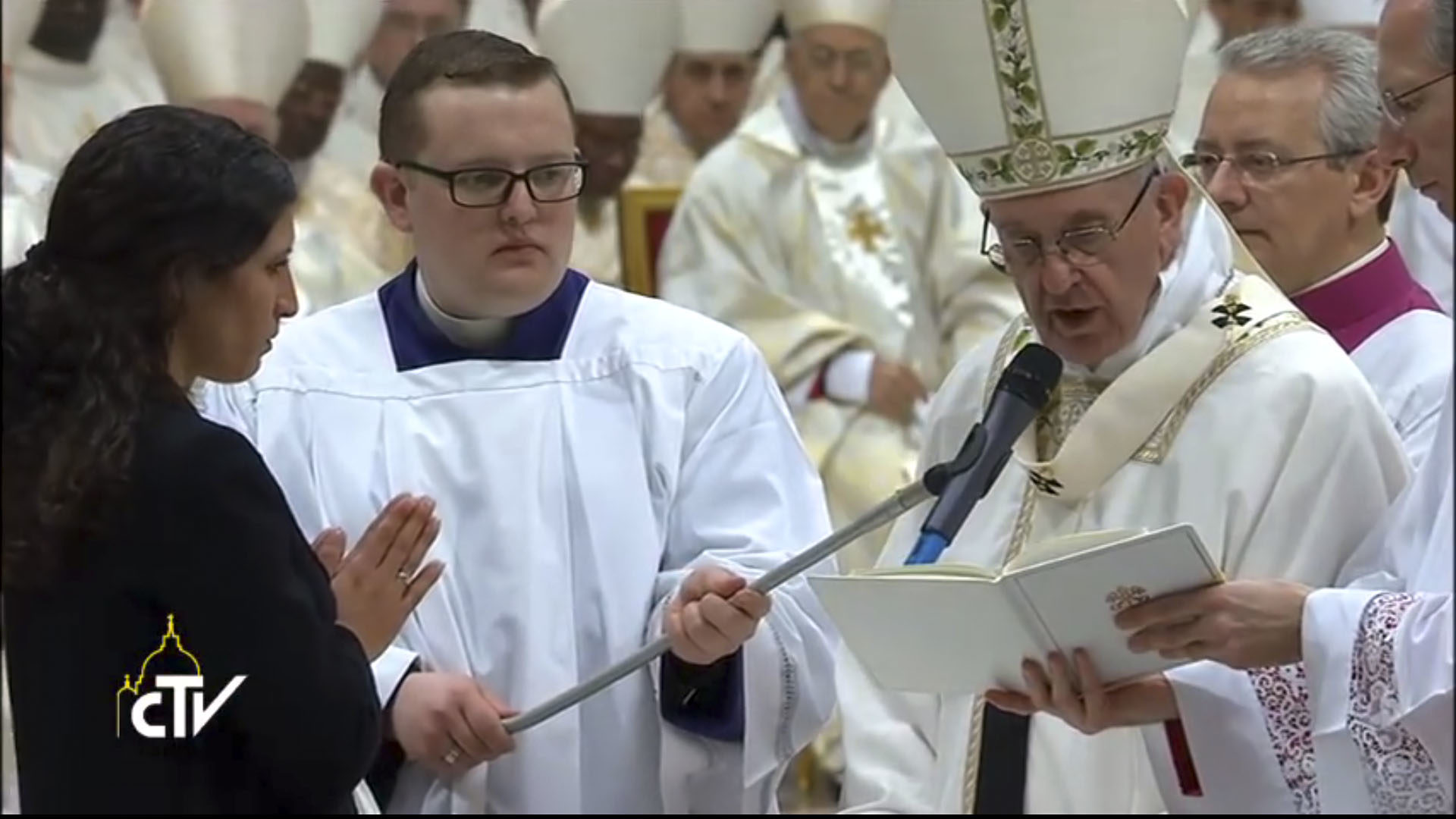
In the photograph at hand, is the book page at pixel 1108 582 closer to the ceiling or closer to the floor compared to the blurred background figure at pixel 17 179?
closer to the ceiling

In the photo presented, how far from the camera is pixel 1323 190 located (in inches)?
159

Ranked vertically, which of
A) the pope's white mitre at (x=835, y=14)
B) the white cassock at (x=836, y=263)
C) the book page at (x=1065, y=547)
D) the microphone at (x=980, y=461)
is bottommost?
the white cassock at (x=836, y=263)

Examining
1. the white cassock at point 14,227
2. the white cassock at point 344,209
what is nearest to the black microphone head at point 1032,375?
the white cassock at point 14,227

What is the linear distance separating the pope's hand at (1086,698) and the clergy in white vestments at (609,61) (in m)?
2.58

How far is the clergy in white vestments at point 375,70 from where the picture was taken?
655cm

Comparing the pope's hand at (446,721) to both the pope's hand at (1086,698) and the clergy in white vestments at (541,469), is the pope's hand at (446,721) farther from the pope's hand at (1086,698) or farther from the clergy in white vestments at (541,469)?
the pope's hand at (1086,698)

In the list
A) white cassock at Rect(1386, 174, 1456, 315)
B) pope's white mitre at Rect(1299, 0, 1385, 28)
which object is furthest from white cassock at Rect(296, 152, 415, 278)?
white cassock at Rect(1386, 174, 1456, 315)

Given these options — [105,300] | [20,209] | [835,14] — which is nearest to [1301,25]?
[835,14]

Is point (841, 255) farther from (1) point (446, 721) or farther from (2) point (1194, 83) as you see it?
(1) point (446, 721)

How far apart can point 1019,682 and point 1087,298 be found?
62 centimetres

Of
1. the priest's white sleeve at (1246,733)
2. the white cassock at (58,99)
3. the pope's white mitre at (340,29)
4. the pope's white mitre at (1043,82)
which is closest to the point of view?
the priest's white sleeve at (1246,733)

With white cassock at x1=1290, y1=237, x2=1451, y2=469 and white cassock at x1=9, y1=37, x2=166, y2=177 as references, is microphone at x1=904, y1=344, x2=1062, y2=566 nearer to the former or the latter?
white cassock at x1=1290, y1=237, x2=1451, y2=469

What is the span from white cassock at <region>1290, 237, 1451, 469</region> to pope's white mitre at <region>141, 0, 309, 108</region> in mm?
2612

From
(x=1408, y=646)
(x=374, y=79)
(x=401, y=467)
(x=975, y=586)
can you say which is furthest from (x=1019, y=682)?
(x=374, y=79)
